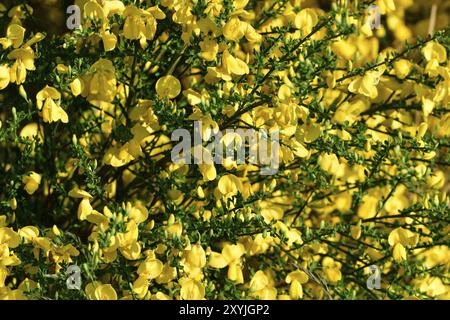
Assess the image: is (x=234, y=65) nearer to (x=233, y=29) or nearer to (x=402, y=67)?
(x=233, y=29)

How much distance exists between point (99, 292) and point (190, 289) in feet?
0.74

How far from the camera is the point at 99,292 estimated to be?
81.9 inches

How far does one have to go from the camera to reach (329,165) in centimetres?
227

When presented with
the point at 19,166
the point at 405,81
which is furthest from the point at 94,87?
the point at 405,81

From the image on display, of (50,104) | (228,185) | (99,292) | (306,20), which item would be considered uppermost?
(306,20)

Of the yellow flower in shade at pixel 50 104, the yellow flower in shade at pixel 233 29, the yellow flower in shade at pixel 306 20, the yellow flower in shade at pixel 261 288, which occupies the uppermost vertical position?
the yellow flower in shade at pixel 306 20

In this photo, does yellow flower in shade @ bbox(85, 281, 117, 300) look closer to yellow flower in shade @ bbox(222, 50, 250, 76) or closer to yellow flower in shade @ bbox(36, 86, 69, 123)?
yellow flower in shade @ bbox(36, 86, 69, 123)

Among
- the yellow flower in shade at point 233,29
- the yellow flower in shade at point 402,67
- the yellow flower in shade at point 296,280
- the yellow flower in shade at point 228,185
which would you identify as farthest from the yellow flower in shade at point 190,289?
the yellow flower in shade at point 402,67

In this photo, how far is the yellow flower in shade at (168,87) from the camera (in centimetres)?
214

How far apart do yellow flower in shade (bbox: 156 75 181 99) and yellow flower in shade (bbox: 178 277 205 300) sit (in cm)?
47

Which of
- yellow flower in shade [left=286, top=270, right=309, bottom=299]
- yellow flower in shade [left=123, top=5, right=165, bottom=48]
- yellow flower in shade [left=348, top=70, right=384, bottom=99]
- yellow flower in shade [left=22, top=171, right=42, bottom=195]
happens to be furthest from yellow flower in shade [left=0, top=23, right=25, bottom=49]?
yellow flower in shade [left=286, top=270, right=309, bottom=299]

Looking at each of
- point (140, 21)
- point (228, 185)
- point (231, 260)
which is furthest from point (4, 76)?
point (231, 260)

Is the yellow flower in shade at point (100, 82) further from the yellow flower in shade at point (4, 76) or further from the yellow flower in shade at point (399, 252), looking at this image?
the yellow flower in shade at point (399, 252)

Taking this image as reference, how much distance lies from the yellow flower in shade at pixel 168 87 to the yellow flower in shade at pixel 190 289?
469 millimetres
